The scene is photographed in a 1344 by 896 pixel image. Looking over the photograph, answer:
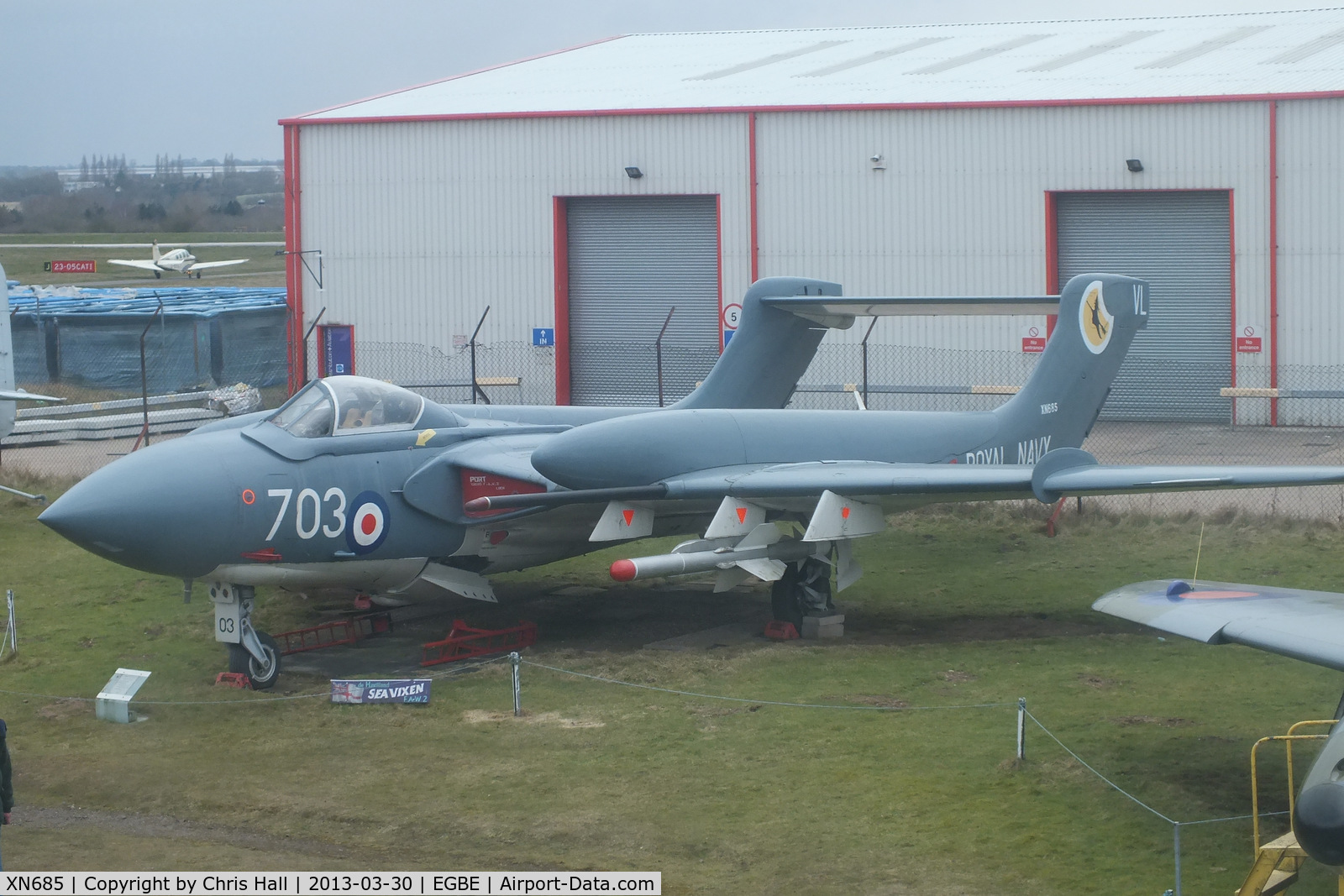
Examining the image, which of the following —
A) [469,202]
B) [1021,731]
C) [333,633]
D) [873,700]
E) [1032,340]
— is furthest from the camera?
[469,202]

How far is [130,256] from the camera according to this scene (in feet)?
320

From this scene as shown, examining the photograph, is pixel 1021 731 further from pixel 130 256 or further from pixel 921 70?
pixel 130 256

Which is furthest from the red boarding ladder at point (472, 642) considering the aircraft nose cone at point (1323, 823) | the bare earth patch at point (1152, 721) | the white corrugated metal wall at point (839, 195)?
the white corrugated metal wall at point (839, 195)

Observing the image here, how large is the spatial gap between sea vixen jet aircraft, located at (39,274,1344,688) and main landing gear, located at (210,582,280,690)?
2 centimetres

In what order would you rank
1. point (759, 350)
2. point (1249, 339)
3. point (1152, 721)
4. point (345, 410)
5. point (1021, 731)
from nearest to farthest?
point (1021, 731)
point (1152, 721)
point (345, 410)
point (759, 350)
point (1249, 339)

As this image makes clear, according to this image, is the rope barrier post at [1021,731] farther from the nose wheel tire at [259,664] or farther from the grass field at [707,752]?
the nose wheel tire at [259,664]

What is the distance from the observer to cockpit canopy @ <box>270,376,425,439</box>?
14.0m

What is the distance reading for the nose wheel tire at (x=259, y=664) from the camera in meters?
13.6

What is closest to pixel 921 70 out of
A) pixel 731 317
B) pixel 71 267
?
pixel 731 317

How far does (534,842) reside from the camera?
9797mm

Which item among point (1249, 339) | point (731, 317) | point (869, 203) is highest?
point (869, 203)

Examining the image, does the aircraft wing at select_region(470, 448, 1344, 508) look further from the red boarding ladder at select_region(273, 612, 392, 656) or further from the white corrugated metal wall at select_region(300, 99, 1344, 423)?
the white corrugated metal wall at select_region(300, 99, 1344, 423)

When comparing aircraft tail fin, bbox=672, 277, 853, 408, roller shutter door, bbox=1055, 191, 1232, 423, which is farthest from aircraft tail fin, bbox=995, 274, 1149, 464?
roller shutter door, bbox=1055, 191, 1232, 423

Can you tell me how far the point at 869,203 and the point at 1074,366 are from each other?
1287 cm
